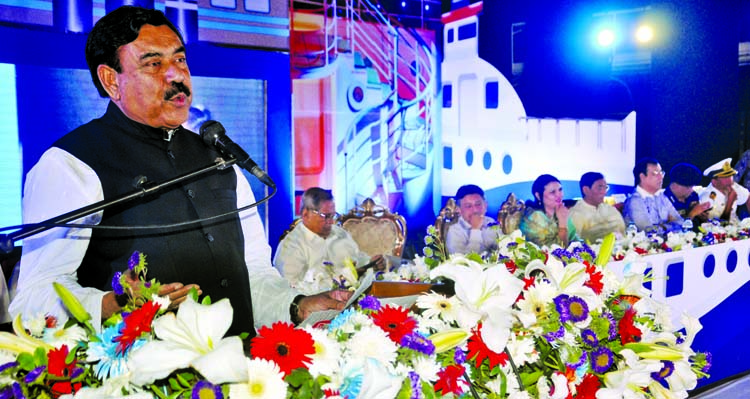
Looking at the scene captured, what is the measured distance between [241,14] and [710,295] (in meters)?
2.95

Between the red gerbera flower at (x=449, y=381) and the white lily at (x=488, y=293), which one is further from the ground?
the white lily at (x=488, y=293)

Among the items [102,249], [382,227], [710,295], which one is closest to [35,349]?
[102,249]

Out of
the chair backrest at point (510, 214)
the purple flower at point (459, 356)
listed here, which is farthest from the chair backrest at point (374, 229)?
the purple flower at point (459, 356)

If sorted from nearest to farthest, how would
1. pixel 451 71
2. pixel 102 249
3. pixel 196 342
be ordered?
pixel 196 342 < pixel 102 249 < pixel 451 71

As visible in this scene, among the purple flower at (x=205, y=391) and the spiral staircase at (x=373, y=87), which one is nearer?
the purple flower at (x=205, y=391)

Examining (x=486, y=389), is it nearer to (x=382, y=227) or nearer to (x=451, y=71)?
(x=382, y=227)

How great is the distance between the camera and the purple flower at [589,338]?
1.45m

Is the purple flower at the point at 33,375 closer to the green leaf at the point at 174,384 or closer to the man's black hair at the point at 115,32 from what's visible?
the green leaf at the point at 174,384

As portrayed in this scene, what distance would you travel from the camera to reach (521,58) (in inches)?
217

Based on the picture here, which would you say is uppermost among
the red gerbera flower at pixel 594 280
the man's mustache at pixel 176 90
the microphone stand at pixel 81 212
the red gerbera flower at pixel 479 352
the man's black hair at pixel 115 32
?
the man's black hair at pixel 115 32

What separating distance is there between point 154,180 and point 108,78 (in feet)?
0.97

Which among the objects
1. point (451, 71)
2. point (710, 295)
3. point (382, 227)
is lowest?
point (710, 295)

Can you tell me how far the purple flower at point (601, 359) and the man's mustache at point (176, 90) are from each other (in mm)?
1247

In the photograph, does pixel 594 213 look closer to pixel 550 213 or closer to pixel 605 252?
pixel 550 213
